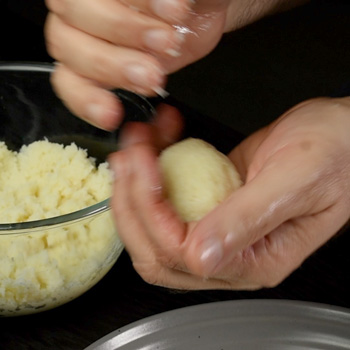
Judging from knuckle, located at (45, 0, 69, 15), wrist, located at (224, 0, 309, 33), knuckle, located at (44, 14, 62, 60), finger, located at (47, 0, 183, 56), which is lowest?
wrist, located at (224, 0, 309, 33)

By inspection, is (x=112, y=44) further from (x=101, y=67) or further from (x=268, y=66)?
(x=268, y=66)

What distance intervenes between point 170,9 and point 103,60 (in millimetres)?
103

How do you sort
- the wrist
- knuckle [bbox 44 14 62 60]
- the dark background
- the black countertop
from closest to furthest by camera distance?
knuckle [bbox 44 14 62 60], the black countertop, the wrist, the dark background

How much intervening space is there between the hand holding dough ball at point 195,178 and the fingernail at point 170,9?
0.83ft

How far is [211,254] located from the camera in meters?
0.64

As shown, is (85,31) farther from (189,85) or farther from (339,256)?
(189,85)

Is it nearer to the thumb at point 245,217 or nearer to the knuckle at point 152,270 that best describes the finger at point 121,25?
the thumb at point 245,217

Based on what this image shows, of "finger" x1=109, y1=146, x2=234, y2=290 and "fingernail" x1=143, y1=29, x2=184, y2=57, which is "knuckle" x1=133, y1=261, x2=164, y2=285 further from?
"fingernail" x1=143, y1=29, x2=184, y2=57

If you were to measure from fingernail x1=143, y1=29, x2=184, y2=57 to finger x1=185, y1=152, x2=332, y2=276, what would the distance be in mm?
171

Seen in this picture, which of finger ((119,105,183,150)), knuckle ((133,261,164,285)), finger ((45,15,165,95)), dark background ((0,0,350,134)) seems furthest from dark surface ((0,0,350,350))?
finger ((45,15,165,95))

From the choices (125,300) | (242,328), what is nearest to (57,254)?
(125,300)

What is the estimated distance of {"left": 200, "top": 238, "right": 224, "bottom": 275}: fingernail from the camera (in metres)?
0.63

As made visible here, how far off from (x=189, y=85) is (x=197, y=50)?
3.64ft

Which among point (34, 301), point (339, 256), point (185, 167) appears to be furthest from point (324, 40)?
point (34, 301)
